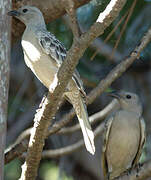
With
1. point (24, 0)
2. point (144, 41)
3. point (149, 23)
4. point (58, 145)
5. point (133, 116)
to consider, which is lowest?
point (58, 145)

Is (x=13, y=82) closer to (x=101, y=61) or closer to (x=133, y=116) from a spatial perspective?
(x=101, y=61)

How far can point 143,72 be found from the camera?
24.9 feet

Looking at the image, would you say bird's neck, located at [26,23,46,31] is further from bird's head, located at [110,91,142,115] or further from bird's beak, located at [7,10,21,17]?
bird's head, located at [110,91,142,115]

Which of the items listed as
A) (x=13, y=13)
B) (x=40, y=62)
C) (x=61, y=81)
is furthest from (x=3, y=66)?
(x=13, y=13)

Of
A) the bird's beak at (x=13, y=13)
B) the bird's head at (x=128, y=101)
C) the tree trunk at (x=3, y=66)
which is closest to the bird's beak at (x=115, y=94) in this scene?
the bird's head at (x=128, y=101)

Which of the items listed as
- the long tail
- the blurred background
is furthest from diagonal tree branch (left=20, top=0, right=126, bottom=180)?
the blurred background

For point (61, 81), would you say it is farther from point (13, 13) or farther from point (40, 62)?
point (13, 13)

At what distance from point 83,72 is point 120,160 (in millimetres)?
1517

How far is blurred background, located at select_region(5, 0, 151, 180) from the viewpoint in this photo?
691cm

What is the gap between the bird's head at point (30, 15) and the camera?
17.9 ft

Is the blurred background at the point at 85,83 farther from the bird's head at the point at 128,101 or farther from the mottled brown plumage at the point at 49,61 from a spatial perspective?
the mottled brown plumage at the point at 49,61

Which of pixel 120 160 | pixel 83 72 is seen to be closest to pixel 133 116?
pixel 120 160

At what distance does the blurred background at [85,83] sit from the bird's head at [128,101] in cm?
41

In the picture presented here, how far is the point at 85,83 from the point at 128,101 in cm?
68
